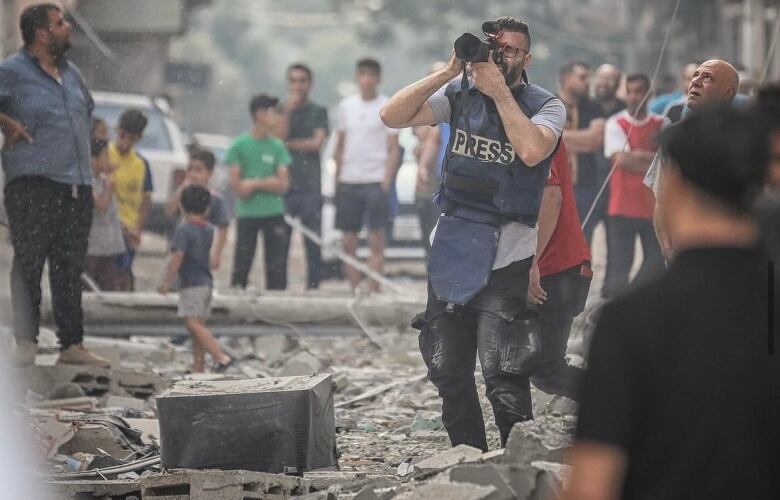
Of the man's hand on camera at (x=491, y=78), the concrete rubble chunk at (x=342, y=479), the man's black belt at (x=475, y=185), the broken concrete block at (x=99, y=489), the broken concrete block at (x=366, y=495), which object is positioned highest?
the man's hand on camera at (x=491, y=78)

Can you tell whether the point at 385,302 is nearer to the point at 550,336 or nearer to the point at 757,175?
the point at 550,336

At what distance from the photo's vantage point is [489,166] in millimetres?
6160

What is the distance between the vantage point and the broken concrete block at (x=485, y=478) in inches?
187

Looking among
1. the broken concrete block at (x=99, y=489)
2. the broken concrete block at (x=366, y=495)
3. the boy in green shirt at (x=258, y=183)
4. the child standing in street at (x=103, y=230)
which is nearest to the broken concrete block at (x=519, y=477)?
the broken concrete block at (x=366, y=495)

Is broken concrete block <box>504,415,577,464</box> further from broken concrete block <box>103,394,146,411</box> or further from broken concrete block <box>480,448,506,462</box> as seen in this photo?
broken concrete block <box>103,394,146,411</box>

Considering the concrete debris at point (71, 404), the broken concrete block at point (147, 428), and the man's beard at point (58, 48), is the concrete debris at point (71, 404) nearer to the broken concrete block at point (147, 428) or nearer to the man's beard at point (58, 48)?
the broken concrete block at point (147, 428)

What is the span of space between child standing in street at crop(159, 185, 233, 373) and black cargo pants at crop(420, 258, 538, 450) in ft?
13.7

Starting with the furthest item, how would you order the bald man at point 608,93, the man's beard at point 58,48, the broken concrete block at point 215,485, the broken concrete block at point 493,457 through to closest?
the bald man at point 608,93 → the man's beard at point 58,48 → the broken concrete block at point 215,485 → the broken concrete block at point 493,457

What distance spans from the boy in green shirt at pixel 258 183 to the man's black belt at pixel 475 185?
677 centimetres

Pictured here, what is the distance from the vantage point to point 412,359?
10734 mm

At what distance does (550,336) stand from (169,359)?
4.79 m

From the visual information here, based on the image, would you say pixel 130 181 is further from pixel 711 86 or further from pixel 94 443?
pixel 711 86

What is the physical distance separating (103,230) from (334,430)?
483 centimetres

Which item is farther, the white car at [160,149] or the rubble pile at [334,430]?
the white car at [160,149]
